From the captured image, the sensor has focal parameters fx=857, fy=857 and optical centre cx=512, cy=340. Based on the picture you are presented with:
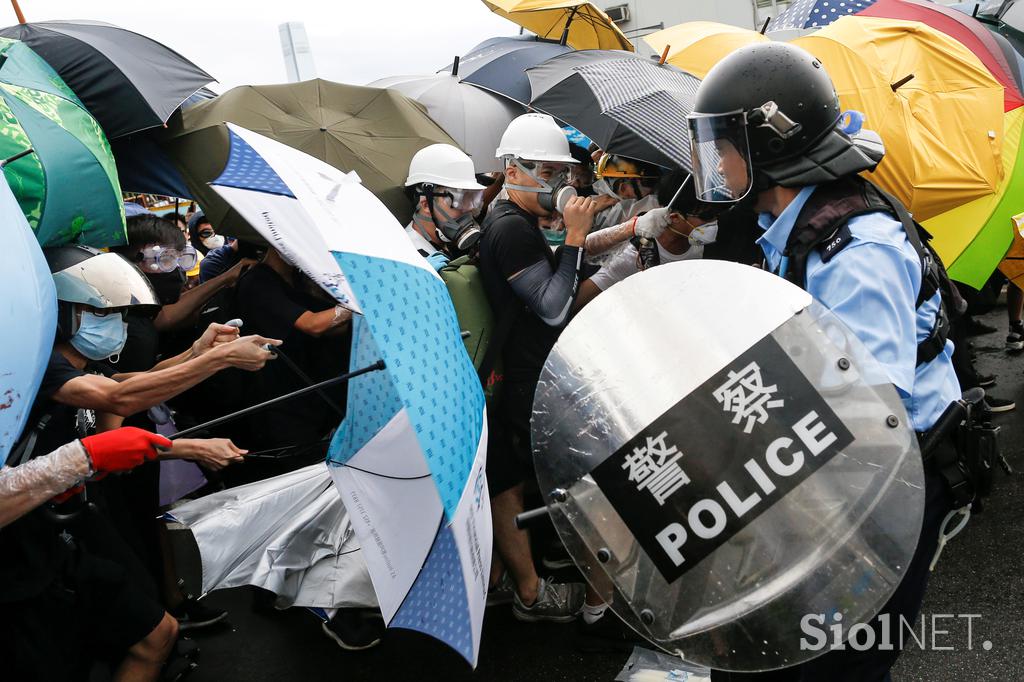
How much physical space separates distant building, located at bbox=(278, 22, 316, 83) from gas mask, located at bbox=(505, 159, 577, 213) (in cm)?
541

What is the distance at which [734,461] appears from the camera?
70.0 inches

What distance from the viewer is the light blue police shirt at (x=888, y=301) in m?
1.97

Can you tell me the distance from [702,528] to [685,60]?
4.93m

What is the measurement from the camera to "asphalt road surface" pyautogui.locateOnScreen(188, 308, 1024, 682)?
3.64 meters

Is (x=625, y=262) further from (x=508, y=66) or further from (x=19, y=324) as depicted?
(x=508, y=66)

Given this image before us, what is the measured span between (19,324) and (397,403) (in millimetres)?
1150

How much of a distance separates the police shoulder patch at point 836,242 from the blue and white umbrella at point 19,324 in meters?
2.07

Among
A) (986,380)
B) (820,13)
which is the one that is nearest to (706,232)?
(820,13)

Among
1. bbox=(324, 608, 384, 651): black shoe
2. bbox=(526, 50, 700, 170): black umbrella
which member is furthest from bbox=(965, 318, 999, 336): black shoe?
bbox=(324, 608, 384, 651): black shoe

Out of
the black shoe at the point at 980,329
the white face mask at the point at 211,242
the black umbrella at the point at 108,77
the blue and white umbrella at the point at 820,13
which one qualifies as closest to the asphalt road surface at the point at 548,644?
the black umbrella at the point at 108,77

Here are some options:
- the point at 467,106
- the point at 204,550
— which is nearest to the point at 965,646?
the point at 204,550

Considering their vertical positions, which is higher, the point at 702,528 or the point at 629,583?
the point at 702,528

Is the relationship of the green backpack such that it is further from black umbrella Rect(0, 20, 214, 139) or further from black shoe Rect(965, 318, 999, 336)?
black shoe Rect(965, 318, 999, 336)

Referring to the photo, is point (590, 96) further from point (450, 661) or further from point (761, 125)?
point (450, 661)
